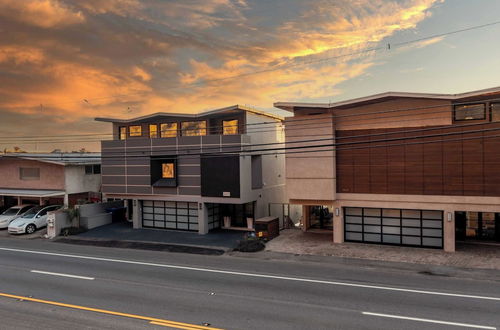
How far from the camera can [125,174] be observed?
31562 mm

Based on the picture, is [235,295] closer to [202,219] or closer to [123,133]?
[202,219]

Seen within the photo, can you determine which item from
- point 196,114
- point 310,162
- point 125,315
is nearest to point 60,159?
point 196,114

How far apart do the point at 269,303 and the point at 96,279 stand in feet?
28.8

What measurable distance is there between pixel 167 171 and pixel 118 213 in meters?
8.63

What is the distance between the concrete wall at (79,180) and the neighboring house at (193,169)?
525 centimetres

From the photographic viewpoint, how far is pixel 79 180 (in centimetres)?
3638

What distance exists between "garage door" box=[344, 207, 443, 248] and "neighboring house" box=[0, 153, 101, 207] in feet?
86.2

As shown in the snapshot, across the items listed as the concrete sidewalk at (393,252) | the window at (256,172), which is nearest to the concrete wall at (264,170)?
the window at (256,172)

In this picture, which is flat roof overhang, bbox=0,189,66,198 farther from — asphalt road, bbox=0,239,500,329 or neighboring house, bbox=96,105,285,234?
asphalt road, bbox=0,239,500,329

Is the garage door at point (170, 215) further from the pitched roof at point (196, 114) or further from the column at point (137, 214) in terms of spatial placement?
the pitched roof at point (196, 114)

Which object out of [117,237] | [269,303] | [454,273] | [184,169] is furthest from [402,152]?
[117,237]

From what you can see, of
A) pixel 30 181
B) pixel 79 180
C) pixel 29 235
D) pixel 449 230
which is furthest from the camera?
pixel 30 181

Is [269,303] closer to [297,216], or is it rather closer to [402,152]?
[402,152]

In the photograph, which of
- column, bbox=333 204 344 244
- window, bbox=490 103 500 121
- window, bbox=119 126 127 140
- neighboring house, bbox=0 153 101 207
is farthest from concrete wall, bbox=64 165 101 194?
window, bbox=490 103 500 121
